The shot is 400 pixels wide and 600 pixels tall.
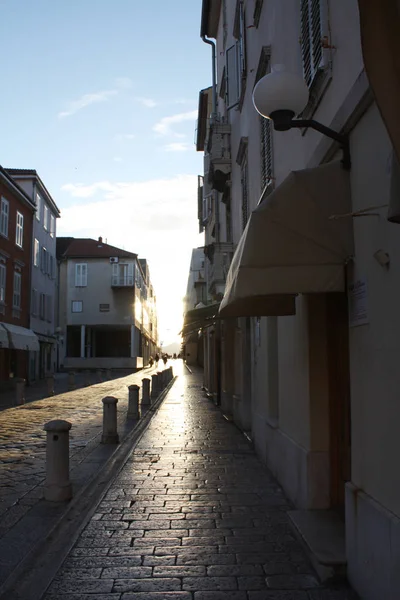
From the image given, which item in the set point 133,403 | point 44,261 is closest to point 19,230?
point 44,261

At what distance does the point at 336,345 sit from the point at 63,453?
131 inches

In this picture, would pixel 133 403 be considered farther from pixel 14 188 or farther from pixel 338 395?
pixel 14 188

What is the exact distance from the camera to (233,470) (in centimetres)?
888

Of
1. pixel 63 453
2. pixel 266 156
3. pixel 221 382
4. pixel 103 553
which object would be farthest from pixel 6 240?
pixel 103 553

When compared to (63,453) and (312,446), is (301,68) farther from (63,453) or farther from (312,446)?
(63,453)

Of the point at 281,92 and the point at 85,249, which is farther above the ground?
the point at 85,249

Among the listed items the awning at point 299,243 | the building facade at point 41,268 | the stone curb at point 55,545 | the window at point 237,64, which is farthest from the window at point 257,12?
the building facade at point 41,268

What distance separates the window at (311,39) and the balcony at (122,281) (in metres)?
54.6

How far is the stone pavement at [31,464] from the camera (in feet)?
18.1

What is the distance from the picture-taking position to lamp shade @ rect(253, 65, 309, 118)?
4793mm

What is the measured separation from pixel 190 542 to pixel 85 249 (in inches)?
2357

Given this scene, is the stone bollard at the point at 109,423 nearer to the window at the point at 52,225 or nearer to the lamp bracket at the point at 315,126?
the lamp bracket at the point at 315,126

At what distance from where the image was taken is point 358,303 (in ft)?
14.8

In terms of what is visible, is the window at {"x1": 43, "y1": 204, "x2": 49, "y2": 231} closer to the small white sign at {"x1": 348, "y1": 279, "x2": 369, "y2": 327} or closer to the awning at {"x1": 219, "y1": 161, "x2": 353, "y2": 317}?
the awning at {"x1": 219, "y1": 161, "x2": 353, "y2": 317}
